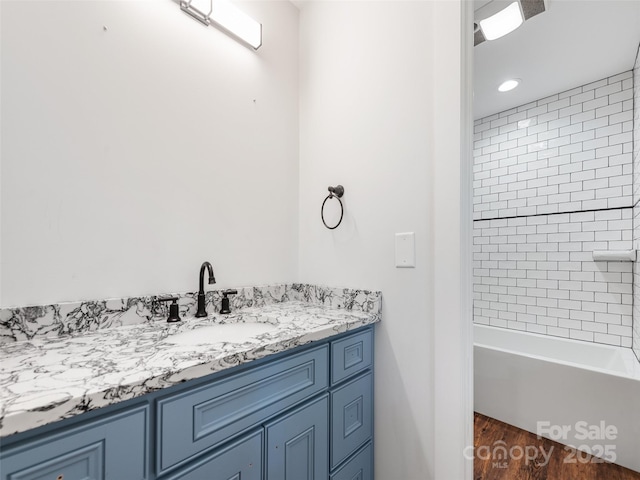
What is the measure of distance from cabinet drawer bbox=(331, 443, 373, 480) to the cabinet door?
121 mm

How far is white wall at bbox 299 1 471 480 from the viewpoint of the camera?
3.79ft

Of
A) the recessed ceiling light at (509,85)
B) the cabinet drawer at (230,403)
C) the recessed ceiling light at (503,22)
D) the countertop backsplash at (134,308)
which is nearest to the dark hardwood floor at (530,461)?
the countertop backsplash at (134,308)

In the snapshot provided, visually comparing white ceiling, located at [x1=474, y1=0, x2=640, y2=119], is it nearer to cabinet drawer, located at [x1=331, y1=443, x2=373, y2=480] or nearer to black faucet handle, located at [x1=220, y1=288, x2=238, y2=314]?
black faucet handle, located at [x1=220, y1=288, x2=238, y2=314]

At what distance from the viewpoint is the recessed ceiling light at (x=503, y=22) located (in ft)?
5.32

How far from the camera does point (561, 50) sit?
6.63 feet

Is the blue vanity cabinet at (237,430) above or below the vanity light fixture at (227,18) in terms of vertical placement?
below

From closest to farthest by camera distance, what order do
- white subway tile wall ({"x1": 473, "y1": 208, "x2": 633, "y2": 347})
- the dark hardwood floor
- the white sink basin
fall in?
the white sink basin
the dark hardwood floor
white subway tile wall ({"x1": 473, "y1": 208, "x2": 633, "y2": 347})

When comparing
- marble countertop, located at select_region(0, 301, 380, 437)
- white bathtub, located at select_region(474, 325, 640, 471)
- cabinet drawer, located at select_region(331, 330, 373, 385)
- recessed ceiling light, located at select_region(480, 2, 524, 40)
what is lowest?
white bathtub, located at select_region(474, 325, 640, 471)

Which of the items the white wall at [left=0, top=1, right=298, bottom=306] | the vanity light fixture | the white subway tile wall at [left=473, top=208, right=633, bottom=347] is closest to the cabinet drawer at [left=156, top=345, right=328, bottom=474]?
the white wall at [left=0, top=1, right=298, bottom=306]

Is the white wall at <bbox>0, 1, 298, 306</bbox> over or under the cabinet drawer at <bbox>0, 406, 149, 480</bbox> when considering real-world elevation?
over

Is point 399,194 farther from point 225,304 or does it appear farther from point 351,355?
point 225,304

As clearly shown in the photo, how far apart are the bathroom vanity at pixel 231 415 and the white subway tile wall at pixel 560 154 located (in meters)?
2.31

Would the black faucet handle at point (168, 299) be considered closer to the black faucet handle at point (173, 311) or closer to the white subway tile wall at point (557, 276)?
the black faucet handle at point (173, 311)

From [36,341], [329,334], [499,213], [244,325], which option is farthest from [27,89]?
[499,213]
